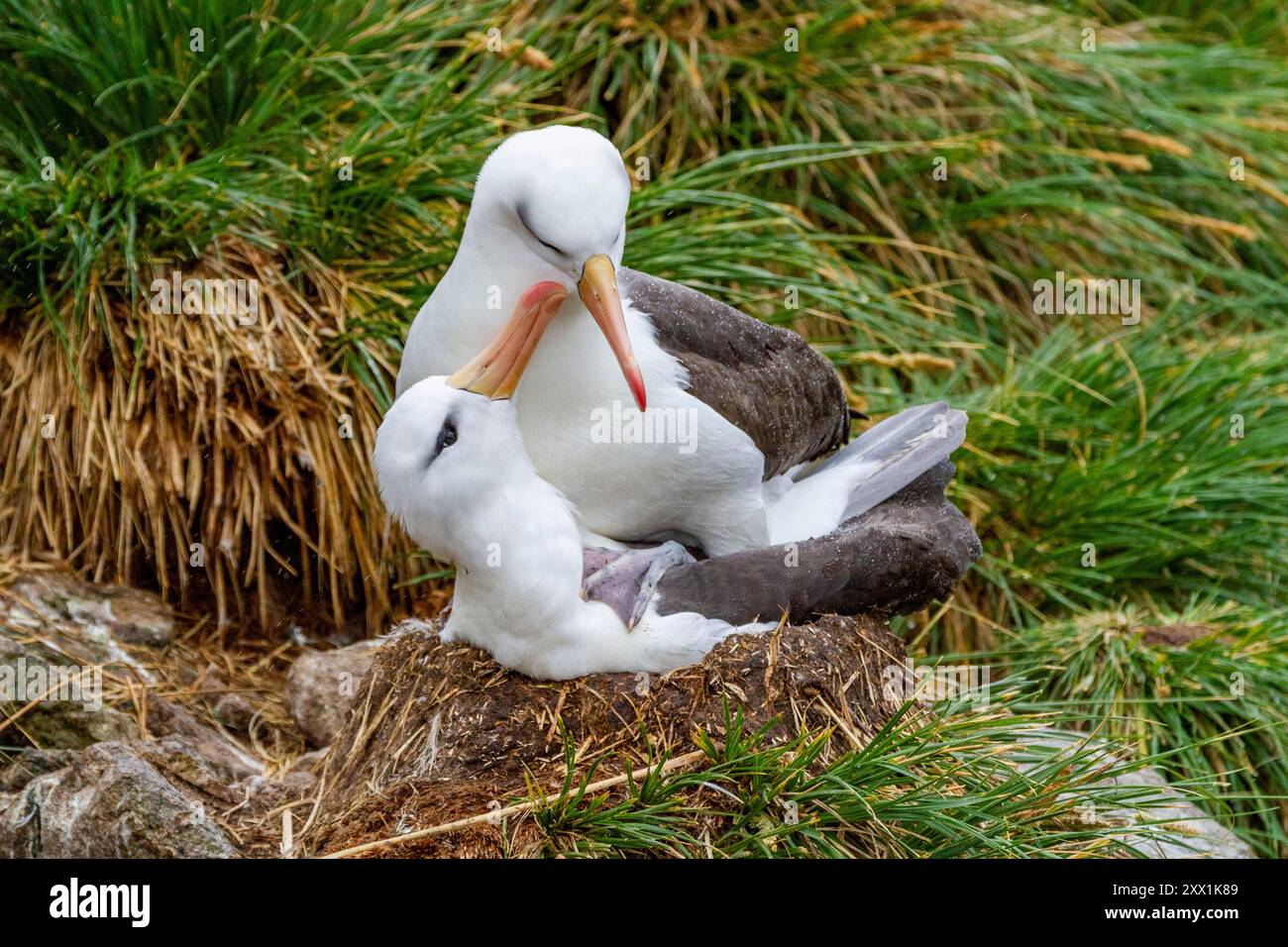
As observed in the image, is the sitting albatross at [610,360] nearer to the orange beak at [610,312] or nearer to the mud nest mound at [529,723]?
the orange beak at [610,312]

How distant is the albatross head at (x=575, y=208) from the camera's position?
4.02 meters

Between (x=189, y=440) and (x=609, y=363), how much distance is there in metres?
1.86

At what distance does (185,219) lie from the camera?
5.61 meters

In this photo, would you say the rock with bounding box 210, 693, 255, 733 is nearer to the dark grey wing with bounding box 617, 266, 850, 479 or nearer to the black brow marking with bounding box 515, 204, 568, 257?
the dark grey wing with bounding box 617, 266, 850, 479

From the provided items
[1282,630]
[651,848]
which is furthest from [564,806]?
[1282,630]

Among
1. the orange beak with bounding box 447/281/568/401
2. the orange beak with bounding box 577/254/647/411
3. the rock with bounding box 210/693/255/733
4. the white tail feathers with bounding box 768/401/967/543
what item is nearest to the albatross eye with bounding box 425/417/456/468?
the orange beak with bounding box 447/281/568/401

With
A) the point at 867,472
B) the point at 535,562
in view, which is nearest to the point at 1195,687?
the point at 867,472

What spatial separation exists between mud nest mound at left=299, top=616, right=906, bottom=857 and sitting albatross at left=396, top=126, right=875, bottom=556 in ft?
1.65

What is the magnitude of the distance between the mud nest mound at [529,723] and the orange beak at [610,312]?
2.55 feet

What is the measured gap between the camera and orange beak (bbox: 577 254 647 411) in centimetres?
401

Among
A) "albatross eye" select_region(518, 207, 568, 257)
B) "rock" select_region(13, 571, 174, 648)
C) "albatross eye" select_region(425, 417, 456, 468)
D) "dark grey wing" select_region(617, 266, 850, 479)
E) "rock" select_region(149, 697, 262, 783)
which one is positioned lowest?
"rock" select_region(149, 697, 262, 783)

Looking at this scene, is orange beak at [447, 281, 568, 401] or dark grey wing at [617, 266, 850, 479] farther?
dark grey wing at [617, 266, 850, 479]

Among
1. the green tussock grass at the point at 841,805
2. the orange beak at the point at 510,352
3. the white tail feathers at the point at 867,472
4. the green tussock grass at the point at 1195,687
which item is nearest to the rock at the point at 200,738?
the green tussock grass at the point at 841,805

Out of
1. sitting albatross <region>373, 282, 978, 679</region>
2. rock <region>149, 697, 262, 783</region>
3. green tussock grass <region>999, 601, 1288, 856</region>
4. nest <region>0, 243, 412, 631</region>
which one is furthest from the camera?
green tussock grass <region>999, 601, 1288, 856</region>
